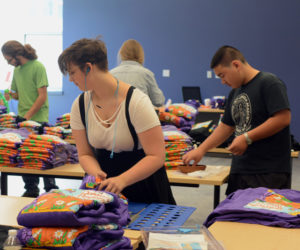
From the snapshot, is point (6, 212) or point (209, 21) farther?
point (209, 21)

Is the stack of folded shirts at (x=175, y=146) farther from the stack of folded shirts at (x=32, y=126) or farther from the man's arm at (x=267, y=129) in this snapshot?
the stack of folded shirts at (x=32, y=126)

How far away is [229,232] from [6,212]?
96cm

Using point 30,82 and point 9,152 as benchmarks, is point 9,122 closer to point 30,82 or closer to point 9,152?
point 30,82

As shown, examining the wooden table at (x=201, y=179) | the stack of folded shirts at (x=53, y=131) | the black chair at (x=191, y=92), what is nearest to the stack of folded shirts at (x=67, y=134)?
the stack of folded shirts at (x=53, y=131)

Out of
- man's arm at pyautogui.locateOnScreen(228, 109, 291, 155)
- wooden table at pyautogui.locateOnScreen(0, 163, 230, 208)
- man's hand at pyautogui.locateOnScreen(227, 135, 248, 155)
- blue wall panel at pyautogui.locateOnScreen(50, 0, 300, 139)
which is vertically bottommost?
wooden table at pyautogui.locateOnScreen(0, 163, 230, 208)

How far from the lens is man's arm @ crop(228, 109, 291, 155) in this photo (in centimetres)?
254

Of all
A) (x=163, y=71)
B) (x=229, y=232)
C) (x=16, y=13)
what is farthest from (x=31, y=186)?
(x=16, y=13)

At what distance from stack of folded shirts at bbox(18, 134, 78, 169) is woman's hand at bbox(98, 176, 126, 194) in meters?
1.31

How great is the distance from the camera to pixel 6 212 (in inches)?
78.4

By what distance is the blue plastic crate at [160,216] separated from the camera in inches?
73.6

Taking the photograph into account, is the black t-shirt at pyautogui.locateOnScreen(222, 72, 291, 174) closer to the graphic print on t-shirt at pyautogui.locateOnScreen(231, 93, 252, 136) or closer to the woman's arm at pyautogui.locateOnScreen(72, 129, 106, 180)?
the graphic print on t-shirt at pyautogui.locateOnScreen(231, 93, 252, 136)

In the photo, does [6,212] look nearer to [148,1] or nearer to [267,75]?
[267,75]

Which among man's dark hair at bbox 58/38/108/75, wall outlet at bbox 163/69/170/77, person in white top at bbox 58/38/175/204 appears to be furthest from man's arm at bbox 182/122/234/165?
wall outlet at bbox 163/69/170/77

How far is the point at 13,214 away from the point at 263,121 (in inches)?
58.0
